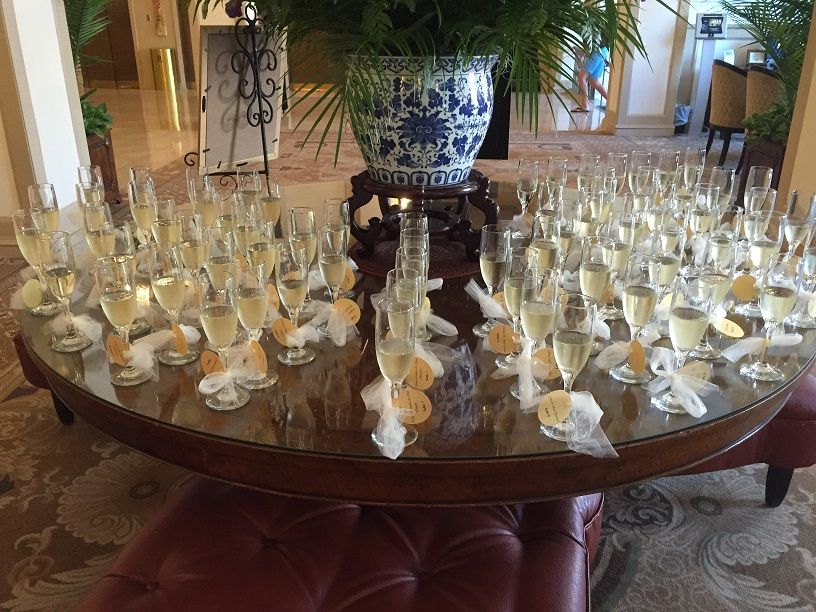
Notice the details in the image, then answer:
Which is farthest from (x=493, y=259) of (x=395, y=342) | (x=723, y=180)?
(x=723, y=180)

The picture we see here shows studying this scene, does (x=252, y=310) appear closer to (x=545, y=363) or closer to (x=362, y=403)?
(x=362, y=403)

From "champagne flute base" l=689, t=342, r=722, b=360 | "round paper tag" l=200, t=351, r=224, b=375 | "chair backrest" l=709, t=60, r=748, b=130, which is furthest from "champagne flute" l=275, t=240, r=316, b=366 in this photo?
"chair backrest" l=709, t=60, r=748, b=130

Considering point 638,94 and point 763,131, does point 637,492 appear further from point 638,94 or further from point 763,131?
point 638,94

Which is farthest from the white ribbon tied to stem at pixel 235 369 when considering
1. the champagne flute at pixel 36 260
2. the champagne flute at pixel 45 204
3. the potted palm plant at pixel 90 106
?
the potted palm plant at pixel 90 106

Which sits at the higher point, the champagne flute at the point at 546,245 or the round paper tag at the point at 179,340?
the champagne flute at the point at 546,245

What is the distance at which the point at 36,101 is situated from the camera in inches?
151

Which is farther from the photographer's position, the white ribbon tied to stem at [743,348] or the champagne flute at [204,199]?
the champagne flute at [204,199]

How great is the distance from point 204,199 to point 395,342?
107 cm

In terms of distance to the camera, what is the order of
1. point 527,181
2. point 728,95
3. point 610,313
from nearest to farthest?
point 610,313, point 527,181, point 728,95

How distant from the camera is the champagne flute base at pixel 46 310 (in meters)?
1.43

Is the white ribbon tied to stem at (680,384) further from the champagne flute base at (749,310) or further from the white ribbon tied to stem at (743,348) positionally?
the champagne flute base at (749,310)

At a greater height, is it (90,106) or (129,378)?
(90,106)

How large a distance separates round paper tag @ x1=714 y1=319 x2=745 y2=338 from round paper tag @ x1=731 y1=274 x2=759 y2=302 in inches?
5.8

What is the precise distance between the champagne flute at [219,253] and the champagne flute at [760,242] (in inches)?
40.8
